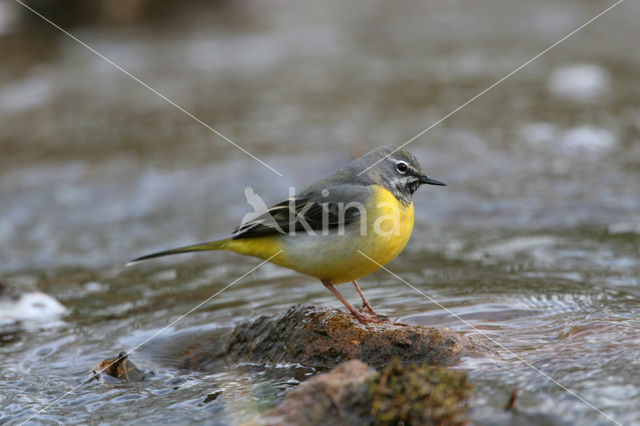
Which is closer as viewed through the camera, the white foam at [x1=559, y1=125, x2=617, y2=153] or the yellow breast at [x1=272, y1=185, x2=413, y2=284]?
the yellow breast at [x1=272, y1=185, x2=413, y2=284]

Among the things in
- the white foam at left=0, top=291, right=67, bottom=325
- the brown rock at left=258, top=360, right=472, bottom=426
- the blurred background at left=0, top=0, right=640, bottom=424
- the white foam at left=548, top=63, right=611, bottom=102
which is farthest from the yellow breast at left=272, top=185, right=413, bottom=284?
→ the white foam at left=548, top=63, right=611, bottom=102

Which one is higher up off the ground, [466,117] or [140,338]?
[466,117]

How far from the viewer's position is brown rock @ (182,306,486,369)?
4910 millimetres

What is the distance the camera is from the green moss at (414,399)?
12.2 ft

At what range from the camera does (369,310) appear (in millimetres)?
5766

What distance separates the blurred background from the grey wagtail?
827mm

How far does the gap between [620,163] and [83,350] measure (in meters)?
8.74

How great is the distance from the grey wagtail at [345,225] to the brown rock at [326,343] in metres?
0.22

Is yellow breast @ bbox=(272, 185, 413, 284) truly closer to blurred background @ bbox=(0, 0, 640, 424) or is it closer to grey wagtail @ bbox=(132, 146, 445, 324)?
grey wagtail @ bbox=(132, 146, 445, 324)

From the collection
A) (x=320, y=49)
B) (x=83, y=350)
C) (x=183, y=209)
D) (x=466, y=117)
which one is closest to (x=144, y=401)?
(x=83, y=350)

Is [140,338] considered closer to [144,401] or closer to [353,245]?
[144,401]

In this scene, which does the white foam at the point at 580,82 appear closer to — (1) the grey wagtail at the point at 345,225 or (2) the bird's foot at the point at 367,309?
(1) the grey wagtail at the point at 345,225

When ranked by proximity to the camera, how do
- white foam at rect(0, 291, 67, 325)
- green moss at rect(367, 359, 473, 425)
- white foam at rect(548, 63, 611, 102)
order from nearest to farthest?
green moss at rect(367, 359, 473, 425), white foam at rect(0, 291, 67, 325), white foam at rect(548, 63, 611, 102)

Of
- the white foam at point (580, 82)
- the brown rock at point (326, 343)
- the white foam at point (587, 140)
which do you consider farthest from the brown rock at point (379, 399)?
the white foam at point (580, 82)
